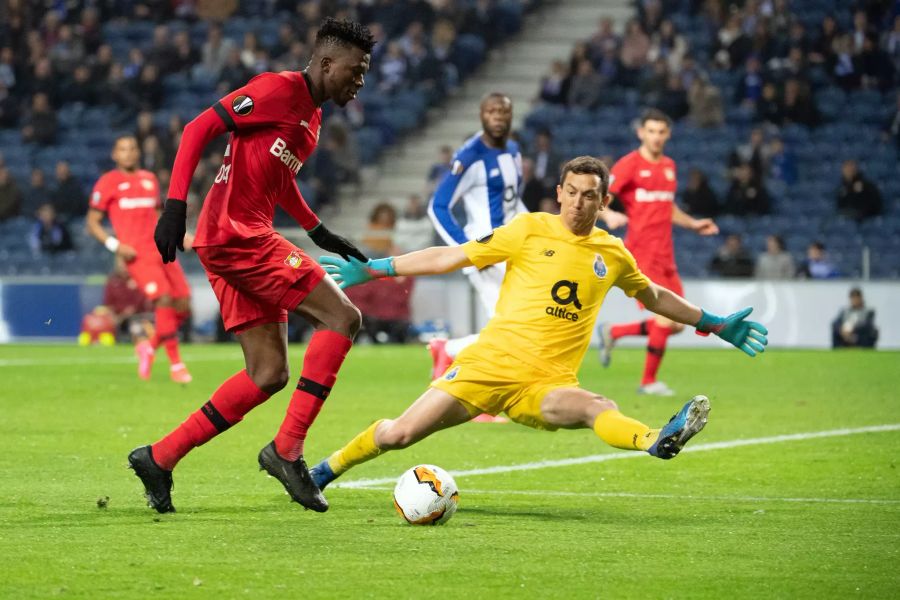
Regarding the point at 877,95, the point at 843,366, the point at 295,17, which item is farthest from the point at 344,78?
the point at 295,17

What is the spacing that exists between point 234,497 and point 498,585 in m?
2.51

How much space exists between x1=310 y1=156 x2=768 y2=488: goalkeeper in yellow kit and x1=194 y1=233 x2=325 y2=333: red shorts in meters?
0.26

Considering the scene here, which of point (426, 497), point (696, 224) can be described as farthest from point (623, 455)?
point (696, 224)

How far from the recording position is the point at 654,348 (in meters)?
13.5

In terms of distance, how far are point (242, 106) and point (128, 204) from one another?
833cm

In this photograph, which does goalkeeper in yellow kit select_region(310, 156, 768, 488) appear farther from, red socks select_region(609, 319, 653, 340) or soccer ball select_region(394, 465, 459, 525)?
red socks select_region(609, 319, 653, 340)

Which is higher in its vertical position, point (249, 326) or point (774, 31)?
point (774, 31)

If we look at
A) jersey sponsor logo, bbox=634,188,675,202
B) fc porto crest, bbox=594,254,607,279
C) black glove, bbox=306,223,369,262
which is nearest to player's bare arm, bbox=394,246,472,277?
black glove, bbox=306,223,369,262

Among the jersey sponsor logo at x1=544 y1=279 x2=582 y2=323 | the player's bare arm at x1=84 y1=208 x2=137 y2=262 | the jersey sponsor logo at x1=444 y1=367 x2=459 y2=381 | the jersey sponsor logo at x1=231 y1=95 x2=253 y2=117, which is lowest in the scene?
the player's bare arm at x1=84 y1=208 x2=137 y2=262

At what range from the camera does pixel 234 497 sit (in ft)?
24.4

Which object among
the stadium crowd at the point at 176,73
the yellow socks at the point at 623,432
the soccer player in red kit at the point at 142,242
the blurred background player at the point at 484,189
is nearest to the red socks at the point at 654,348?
the blurred background player at the point at 484,189

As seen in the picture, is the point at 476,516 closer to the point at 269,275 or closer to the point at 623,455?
the point at 269,275

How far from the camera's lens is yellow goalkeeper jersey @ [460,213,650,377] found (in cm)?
709

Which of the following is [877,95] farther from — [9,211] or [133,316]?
[9,211]
